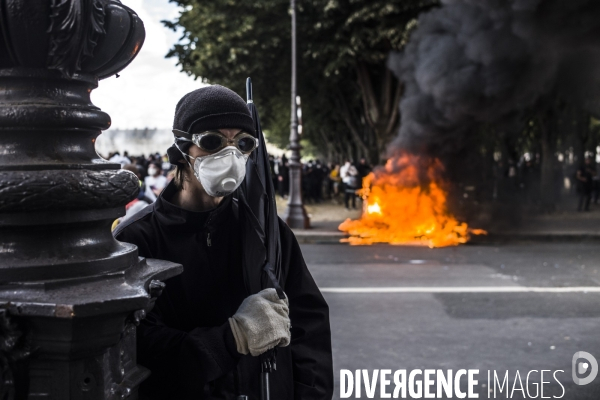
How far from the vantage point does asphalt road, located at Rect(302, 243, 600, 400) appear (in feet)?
18.7

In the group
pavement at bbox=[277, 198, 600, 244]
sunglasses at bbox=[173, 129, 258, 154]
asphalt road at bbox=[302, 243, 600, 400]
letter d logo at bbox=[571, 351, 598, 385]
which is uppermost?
sunglasses at bbox=[173, 129, 258, 154]

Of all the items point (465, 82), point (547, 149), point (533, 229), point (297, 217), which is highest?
point (465, 82)

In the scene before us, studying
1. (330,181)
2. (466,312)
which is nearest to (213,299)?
(466,312)

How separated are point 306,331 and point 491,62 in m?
16.3

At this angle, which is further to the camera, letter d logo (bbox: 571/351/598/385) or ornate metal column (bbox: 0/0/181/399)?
letter d logo (bbox: 571/351/598/385)

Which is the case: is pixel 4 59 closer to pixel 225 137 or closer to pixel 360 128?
pixel 225 137

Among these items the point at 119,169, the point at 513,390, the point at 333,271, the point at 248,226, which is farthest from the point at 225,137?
the point at 333,271

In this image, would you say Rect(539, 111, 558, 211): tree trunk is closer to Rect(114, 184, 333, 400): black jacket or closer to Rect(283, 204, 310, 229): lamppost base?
Rect(283, 204, 310, 229): lamppost base

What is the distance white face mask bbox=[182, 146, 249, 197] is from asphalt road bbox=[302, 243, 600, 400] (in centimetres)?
325

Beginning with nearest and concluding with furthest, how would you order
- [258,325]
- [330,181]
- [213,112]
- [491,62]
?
[258,325] < [213,112] < [491,62] < [330,181]

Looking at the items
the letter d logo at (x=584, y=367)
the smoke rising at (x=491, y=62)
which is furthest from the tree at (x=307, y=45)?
the letter d logo at (x=584, y=367)

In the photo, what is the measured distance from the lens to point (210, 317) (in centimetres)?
221

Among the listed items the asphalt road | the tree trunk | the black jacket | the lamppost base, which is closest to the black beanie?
the black jacket

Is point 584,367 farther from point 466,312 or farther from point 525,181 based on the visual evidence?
point 525,181
